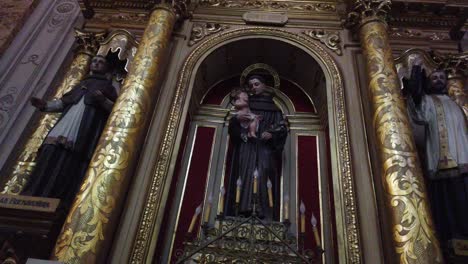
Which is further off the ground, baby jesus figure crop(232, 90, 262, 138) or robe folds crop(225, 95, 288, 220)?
baby jesus figure crop(232, 90, 262, 138)

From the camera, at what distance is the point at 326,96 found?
15.1ft

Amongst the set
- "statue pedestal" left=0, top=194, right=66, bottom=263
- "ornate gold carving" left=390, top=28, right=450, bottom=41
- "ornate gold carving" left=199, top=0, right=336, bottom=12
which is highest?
"ornate gold carving" left=199, top=0, right=336, bottom=12

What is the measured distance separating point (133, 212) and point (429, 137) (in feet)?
9.39

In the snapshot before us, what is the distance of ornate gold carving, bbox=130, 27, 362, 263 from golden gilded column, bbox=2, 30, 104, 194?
1.23 m

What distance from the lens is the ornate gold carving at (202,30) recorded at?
4934 millimetres

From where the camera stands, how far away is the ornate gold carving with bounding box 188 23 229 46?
16.2 feet

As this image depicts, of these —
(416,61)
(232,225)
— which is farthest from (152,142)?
(416,61)

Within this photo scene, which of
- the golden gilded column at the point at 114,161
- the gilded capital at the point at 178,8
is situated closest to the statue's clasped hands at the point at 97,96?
the golden gilded column at the point at 114,161

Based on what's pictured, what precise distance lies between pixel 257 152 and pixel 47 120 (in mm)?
2328

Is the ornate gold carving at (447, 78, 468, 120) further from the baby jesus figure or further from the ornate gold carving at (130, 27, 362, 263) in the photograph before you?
the baby jesus figure

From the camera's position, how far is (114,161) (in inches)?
128

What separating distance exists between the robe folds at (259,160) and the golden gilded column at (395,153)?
3.63 ft

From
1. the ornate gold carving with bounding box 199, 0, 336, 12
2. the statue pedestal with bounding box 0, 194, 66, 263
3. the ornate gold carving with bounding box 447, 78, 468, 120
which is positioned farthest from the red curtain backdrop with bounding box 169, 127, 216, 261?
the ornate gold carving with bounding box 447, 78, 468, 120

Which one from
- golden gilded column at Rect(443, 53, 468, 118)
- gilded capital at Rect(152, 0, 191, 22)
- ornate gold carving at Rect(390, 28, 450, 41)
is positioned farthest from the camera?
ornate gold carving at Rect(390, 28, 450, 41)
